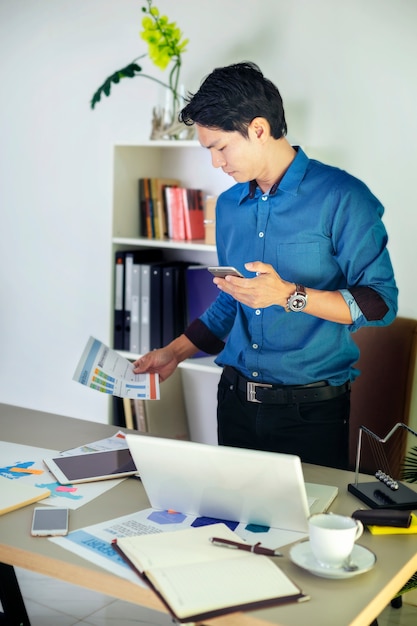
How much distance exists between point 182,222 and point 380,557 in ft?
7.48

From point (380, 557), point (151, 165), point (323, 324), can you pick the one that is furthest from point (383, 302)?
point (151, 165)

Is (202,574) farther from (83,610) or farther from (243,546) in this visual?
(83,610)

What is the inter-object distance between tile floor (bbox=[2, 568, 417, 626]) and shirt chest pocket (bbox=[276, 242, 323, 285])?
1.27 metres

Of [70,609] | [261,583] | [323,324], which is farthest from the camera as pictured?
[70,609]

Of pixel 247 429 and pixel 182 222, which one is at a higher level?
pixel 182 222

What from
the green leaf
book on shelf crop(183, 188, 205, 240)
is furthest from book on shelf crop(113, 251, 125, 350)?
the green leaf

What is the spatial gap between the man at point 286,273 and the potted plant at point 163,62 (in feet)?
4.03

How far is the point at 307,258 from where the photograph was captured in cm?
212

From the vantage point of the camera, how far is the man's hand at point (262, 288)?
74.3 inches

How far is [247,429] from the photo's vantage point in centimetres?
228

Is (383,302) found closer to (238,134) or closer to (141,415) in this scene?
(238,134)

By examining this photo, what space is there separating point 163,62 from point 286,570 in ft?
8.20

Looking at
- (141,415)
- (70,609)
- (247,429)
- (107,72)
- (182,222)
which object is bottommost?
(70,609)

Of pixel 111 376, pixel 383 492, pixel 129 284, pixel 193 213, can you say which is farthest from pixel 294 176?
pixel 129 284
